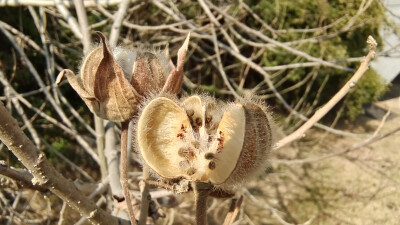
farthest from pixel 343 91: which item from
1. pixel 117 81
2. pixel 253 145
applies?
pixel 117 81

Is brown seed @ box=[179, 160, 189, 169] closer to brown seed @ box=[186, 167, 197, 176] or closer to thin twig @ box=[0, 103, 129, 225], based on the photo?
brown seed @ box=[186, 167, 197, 176]

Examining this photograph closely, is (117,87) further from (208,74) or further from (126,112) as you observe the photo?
(208,74)

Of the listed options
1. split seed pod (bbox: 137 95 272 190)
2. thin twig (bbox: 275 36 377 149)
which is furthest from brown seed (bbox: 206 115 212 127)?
thin twig (bbox: 275 36 377 149)

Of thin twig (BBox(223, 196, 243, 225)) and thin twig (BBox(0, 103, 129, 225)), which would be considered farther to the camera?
thin twig (BBox(223, 196, 243, 225))

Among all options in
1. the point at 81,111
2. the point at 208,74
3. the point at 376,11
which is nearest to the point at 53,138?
the point at 81,111

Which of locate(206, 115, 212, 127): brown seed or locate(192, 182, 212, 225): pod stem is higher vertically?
locate(206, 115, 212, 127): brown seed

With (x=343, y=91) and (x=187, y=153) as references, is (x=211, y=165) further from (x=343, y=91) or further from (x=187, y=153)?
(x=343, y=91)

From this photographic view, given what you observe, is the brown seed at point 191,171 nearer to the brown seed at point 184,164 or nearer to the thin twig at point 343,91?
the brown seed at point 184,164
